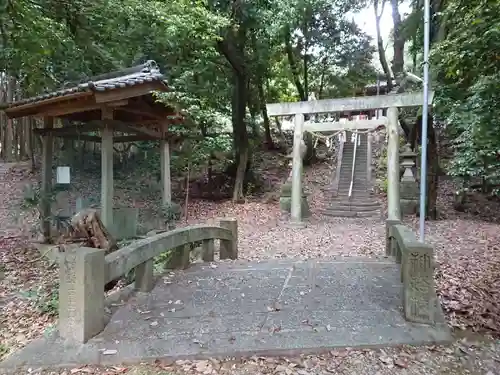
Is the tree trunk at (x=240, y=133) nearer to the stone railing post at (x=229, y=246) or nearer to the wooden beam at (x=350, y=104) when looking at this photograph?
the wooden beam at (x=350, y=104)

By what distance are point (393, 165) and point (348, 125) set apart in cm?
171

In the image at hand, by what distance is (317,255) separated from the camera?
682cm

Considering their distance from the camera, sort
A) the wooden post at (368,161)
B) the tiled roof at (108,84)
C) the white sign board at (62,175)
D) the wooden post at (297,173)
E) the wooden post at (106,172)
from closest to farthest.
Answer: the tiled roof at (108,84)
the wooden post at (106,172)
the white sign board at (62,175)
the wooden post at (297,173)
the wooden post at (368,161)

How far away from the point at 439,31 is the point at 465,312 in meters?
8.63

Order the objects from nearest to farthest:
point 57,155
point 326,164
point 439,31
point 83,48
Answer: point 83,48, point 439,31, point 57,155, point 326,164

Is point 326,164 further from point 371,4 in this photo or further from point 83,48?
point 83,48

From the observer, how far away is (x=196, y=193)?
14.1m

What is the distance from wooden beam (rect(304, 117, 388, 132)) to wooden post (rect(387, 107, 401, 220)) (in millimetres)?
268

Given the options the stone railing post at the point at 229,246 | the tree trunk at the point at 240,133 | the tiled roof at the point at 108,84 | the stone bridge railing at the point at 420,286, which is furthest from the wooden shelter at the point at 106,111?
the tree trunk at the point at 240,133

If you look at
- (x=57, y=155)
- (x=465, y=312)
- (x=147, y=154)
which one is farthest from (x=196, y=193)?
(x=465, y=312)

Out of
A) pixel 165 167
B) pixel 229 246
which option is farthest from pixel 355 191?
pixel 229 246

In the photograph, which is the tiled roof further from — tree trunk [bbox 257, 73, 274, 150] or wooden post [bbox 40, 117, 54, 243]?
tree trunk [bbox 257, 73, 274, 150]

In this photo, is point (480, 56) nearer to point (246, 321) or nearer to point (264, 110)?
point (246, 321)

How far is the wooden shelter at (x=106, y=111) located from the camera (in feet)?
19.1
